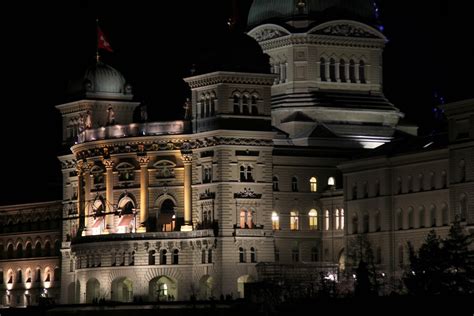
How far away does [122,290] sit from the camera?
197 meters

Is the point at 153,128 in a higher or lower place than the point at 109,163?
higher

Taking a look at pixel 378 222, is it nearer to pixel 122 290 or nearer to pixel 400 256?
pixel 400 256

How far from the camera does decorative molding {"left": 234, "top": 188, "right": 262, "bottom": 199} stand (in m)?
191

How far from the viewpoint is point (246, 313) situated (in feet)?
555

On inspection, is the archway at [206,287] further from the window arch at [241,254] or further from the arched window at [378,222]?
the arched window at [378,222]

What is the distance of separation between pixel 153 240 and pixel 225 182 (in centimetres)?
822

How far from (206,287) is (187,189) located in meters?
8.69

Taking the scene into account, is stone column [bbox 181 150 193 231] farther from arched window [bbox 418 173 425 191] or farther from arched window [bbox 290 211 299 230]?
arched window [bbox 418 173 425 191]

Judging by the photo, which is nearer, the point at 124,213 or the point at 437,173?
the point at 437,173

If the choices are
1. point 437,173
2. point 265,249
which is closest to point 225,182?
point 265,249

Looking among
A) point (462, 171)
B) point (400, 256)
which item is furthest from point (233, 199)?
point (462, 171)

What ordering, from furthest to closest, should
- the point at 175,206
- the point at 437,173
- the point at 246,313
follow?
the point at 175,206
the point at 437,173
the point at 246,313

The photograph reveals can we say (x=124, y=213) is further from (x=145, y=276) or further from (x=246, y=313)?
(x=246, y=313)

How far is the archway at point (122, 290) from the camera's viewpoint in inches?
7697
